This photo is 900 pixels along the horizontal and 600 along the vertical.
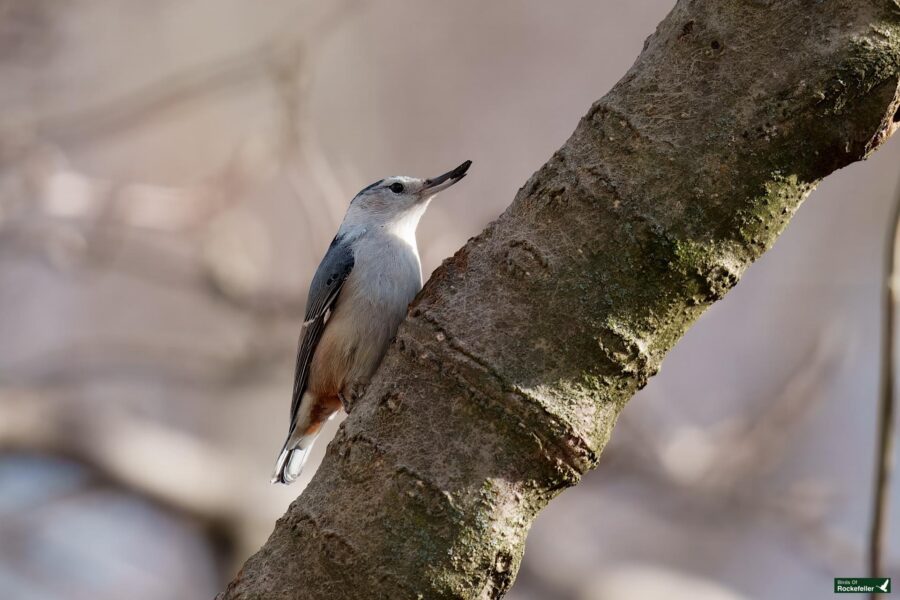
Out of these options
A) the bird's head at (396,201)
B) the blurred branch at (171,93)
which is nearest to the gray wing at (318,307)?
the bird's head at (396,201)

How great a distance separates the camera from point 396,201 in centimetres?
375

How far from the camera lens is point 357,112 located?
25.2 feet

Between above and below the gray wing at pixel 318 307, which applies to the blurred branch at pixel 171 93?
above

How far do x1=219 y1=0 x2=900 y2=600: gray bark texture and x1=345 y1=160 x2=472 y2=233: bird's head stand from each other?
2226 mm

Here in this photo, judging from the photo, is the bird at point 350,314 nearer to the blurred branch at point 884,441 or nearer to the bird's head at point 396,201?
the bird's head at point 396,201

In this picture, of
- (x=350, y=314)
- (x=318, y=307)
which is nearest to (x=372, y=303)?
(x=350, y=314)

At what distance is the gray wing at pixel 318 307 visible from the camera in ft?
10.7

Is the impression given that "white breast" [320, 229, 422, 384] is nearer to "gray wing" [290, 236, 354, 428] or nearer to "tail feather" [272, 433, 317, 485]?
"gray wing" [290, 236, 354, 428]

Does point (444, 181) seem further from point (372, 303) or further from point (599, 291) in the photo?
point (599, 291)

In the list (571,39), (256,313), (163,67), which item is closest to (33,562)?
(256,313)

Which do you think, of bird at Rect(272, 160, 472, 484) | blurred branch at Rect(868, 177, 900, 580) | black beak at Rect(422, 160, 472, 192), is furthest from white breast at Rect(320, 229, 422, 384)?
blurred branch at Rect(868, 177, 900, 580)

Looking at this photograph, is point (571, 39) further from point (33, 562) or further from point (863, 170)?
point (33, 562)

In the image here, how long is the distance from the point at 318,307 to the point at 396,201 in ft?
2.25

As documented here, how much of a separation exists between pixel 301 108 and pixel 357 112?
304cm
